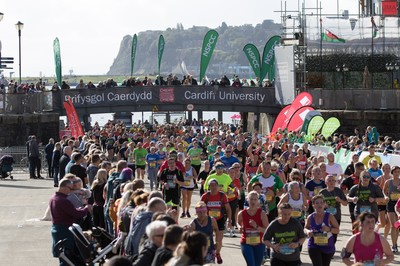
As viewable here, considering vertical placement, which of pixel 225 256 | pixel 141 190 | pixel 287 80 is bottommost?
pixel 225 256

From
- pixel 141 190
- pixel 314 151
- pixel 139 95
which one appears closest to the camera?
pixel 141 190

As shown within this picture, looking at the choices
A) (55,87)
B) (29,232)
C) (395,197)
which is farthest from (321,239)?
(55,87)

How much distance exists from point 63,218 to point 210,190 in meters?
3.46

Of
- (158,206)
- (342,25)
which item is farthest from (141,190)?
(342,25)

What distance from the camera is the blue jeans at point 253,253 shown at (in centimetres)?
1564

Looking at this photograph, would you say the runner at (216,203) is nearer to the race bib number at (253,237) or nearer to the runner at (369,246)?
the race bib number at (253,237)

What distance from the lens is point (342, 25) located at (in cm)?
6075

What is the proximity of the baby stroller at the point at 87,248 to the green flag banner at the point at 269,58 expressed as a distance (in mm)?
44312

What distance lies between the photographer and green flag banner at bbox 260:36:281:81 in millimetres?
59156

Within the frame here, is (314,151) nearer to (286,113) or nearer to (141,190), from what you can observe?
(286,113)

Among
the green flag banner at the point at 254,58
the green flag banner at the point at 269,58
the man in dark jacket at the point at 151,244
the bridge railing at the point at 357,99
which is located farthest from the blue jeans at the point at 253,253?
the green flag banner at the point at 254,58

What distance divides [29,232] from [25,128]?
27.2 m

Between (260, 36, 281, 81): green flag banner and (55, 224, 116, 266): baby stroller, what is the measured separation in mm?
44312

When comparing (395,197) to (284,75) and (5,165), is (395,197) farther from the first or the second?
(284,75)
